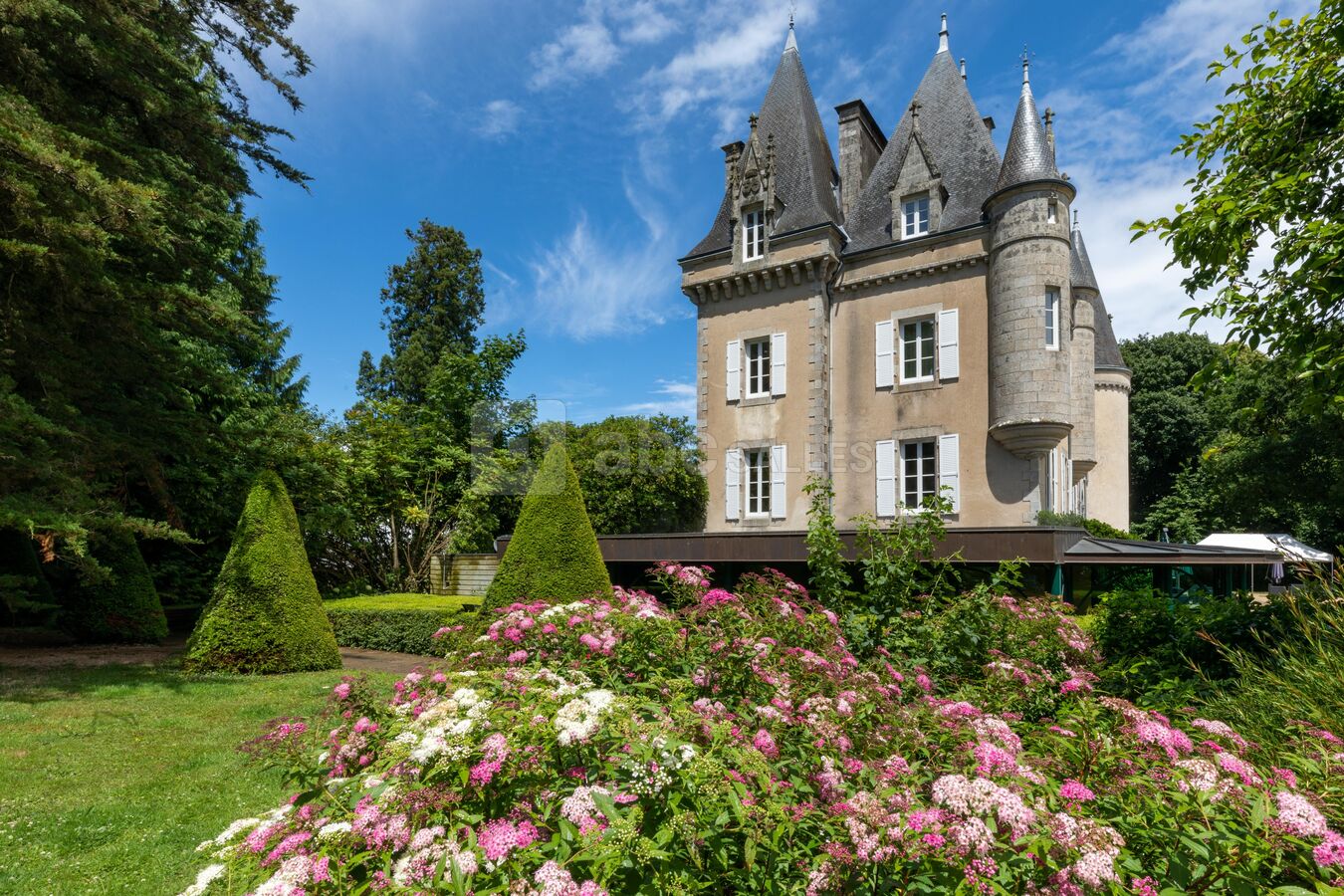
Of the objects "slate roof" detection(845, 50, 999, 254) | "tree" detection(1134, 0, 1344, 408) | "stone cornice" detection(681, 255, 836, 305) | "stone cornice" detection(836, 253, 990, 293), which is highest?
"slate roof" detection(845, 50, 999, 254)

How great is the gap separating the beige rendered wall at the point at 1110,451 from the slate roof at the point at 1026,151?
10360mm

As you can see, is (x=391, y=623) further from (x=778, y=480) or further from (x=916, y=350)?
(x=916, y=350)

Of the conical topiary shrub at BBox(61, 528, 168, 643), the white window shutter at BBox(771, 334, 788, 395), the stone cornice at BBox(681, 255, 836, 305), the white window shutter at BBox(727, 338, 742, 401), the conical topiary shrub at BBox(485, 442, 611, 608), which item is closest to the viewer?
the conical topiary shrub at BBox(485, 442, 611, 608)

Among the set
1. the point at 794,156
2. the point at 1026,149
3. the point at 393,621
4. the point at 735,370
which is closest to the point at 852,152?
the point at 794,156

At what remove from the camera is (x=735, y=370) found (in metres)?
18.4

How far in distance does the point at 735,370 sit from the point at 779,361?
4.28 feet

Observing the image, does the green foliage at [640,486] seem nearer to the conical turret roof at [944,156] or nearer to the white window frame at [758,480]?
the white window frame at [758,480]

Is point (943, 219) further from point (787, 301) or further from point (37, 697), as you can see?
point (37, 697)

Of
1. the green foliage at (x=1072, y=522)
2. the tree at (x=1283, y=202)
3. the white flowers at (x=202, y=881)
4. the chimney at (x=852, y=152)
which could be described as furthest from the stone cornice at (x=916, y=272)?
the white flowers at (x=202, y=881)

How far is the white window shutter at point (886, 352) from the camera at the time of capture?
1670cm

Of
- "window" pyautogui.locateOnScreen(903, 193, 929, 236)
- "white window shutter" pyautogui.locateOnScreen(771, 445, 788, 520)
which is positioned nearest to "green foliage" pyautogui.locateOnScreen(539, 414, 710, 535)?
"white window shutter" pyautogui.locateOnScreen(771, 445, 788, 520)

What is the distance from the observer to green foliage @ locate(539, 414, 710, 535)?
19.3m

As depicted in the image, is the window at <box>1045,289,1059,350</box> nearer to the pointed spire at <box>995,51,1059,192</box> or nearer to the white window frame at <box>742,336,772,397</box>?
the pointed spire at <box>995,51,1059,192</box>

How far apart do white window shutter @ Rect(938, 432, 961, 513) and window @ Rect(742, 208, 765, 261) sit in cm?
693
